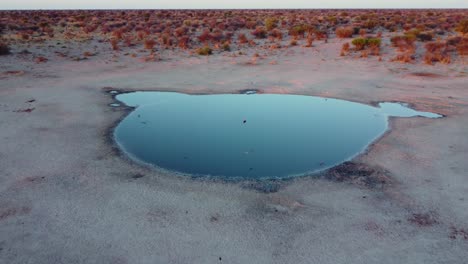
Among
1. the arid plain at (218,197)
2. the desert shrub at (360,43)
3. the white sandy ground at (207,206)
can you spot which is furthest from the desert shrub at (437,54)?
the white sandy ground at (207,206)

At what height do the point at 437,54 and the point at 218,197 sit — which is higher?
the point at 437,54

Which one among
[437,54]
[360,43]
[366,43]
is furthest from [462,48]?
[360,43]

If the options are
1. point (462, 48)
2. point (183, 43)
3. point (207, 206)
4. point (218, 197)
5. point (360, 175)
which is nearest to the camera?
point (207, 206)

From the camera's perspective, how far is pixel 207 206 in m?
6.93

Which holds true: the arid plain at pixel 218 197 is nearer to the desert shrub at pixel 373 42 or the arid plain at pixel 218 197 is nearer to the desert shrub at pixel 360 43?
the desert shrub at pixel 373 42

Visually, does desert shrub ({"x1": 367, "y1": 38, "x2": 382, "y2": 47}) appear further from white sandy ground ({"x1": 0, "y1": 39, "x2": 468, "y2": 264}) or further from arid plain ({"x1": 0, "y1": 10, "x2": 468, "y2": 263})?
white sandy ground ({"x1": 0, "y1": 39, "x2": 468, "y2": 264})

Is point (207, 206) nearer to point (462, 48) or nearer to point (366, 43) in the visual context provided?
point (366, 43)

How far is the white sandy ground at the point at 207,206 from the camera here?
18.7 ft

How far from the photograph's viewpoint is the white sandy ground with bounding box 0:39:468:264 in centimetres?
570

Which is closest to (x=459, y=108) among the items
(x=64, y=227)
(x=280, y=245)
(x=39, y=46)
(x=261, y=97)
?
(x=261, y=97)

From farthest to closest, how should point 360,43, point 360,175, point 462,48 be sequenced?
point 360,43
point 462,48
point 360,175

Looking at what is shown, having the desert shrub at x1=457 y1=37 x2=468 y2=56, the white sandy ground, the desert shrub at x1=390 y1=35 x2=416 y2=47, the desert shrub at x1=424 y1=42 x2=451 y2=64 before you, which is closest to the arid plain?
the white sandy ground

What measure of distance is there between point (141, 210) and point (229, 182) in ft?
5.99

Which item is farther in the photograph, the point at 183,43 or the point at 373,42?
the point at 183,43
